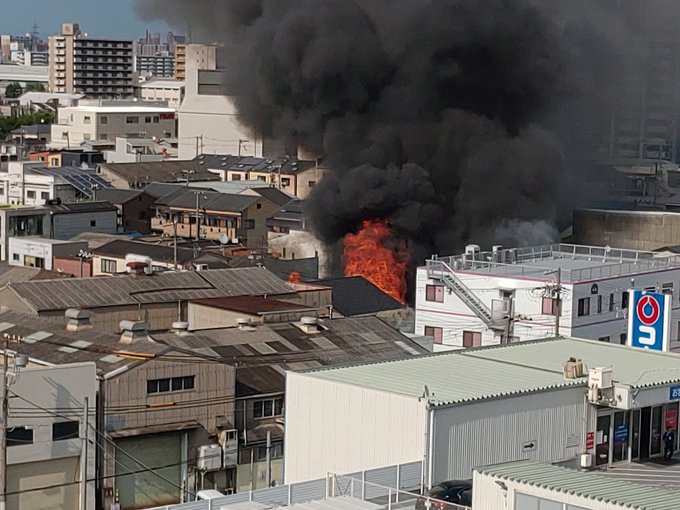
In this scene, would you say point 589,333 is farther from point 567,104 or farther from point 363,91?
point 567,104

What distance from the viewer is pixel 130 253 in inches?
1118

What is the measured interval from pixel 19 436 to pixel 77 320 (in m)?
3.73

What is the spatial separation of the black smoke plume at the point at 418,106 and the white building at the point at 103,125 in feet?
82.8

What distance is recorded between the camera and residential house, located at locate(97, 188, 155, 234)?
140 ft

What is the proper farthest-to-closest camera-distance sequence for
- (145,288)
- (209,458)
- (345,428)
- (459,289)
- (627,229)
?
1. (627,229)
2. (145,288)
3. (459,289)
4. (209,458)
5. (345,428)

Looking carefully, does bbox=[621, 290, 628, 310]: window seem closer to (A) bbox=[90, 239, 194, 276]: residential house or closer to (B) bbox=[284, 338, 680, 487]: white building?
(B) bbox=[284, 338, 680, 487]: white building

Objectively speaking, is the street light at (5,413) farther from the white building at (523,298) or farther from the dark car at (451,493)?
the white building at (523,298)

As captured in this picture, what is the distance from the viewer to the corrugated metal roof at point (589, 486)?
7921mm

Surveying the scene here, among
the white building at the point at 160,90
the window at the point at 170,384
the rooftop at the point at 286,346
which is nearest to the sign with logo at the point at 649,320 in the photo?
the rooftop at the point at 286,346

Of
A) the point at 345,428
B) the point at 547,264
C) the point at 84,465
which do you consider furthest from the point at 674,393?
the point at 547,264

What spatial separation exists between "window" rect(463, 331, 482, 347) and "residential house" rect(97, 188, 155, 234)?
22835 millimetres

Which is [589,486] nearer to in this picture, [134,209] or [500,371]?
[500,371]

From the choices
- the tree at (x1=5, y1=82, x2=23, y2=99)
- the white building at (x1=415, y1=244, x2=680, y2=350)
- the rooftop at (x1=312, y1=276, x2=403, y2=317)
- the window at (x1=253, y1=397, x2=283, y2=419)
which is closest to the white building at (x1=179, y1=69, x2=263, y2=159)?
the rooftop at (x1=312, y1=276, x2=403, y2=317)

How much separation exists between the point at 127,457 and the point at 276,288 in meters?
7.46
